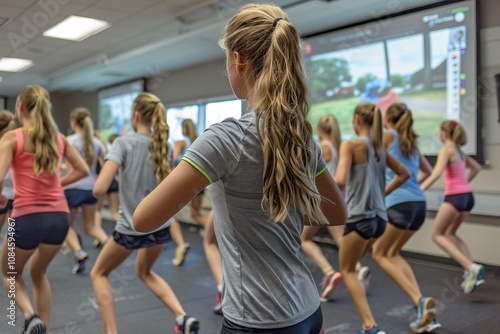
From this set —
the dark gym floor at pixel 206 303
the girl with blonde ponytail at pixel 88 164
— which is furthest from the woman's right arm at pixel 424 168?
the girl with blonde ponytail at pixel 88 164

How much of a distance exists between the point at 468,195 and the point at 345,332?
169 cm

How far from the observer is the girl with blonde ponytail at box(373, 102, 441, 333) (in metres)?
3.02

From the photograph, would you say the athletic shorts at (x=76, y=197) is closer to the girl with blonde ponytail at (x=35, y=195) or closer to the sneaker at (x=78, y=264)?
the sneaker at (x=78, y=264)

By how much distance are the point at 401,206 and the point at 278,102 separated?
2492 mm

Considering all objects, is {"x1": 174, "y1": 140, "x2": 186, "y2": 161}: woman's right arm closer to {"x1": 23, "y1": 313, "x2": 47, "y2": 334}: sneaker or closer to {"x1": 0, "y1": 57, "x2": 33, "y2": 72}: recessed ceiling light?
{"x1": 23, "y1": 313, "x2": 47, "y2": 334}: sneaker

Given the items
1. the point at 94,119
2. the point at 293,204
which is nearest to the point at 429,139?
the point at 293,204

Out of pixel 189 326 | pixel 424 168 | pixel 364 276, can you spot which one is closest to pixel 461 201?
pixel 424 168

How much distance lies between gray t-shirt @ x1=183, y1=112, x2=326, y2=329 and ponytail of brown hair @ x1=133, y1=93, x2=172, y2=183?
1.58m

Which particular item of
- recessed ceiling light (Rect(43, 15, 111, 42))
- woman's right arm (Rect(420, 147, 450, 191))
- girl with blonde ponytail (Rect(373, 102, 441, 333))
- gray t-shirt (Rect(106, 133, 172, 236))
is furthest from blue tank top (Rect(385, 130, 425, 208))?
recessed ceiling light (Rect(43, 15, 111, 42))

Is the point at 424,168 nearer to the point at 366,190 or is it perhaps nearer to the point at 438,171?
the point at 438,171

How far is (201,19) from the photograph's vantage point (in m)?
5.51

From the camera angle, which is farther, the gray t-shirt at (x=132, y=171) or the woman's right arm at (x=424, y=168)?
the woman's right arm at (x=424, y=168)

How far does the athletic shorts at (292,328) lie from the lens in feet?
3.01

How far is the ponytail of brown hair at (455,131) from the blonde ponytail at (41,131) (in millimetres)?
2904
